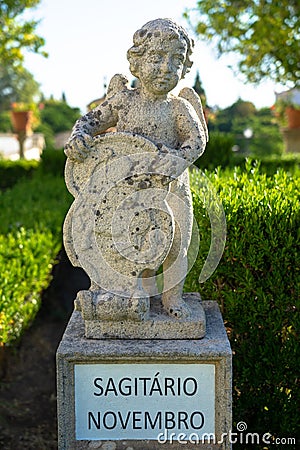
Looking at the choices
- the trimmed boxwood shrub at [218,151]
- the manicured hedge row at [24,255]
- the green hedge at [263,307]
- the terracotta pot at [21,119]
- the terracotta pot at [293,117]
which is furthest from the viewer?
the terracotta pot at [21,119]

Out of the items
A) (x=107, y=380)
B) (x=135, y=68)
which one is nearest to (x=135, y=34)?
(x=135, y=68)

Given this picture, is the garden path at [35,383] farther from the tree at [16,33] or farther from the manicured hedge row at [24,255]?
the tree at [16,33]

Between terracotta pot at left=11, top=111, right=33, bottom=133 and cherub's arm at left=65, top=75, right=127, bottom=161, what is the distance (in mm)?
18253

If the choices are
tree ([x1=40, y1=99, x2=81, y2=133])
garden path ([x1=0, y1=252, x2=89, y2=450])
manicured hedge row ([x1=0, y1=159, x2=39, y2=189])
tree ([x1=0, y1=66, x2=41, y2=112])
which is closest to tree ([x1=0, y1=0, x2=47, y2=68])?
manicured hedge row ([x1=0, y1=159, x2=39, y2=189])

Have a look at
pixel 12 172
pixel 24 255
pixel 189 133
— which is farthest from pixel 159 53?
pixel 12 172

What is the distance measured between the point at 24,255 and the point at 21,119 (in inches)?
634

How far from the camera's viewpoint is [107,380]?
287 cm

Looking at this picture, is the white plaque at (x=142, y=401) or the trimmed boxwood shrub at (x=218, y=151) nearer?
the white plaque at (x=142, y=401)

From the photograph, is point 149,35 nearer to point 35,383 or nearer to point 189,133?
point 189,133

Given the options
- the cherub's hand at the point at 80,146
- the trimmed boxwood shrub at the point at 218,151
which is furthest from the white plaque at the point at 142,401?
the trimmed boxwood shrub at the point at 218,151

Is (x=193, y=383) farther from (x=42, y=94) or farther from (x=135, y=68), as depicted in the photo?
(x=42, y=94)

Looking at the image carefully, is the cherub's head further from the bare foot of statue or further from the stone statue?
the bare foot of statue

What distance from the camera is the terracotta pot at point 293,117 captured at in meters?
18.1

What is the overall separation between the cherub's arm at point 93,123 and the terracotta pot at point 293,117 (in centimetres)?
1592
